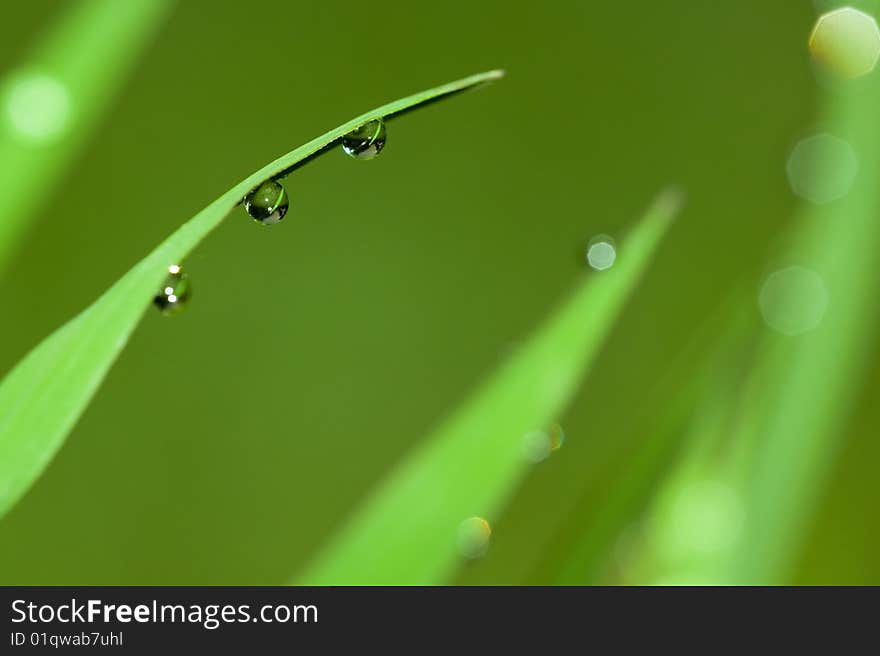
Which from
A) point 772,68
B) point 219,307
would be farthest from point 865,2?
point 219,307

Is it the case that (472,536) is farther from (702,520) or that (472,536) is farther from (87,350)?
(87,350)

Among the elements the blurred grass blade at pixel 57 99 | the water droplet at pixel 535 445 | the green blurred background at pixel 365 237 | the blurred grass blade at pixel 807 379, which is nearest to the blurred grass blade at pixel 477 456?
the water droplet at pixel 535 445

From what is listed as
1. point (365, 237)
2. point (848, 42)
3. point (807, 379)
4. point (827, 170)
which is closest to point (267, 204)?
point (807, 379)

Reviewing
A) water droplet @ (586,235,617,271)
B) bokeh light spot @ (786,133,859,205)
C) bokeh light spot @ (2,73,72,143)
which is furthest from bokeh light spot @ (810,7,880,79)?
bokeh light spot @ (2,73,72,143)

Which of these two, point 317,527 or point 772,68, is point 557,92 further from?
point 317,527

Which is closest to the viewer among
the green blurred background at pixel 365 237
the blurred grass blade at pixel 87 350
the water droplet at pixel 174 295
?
the blurred grass blade at pixel 87 350
